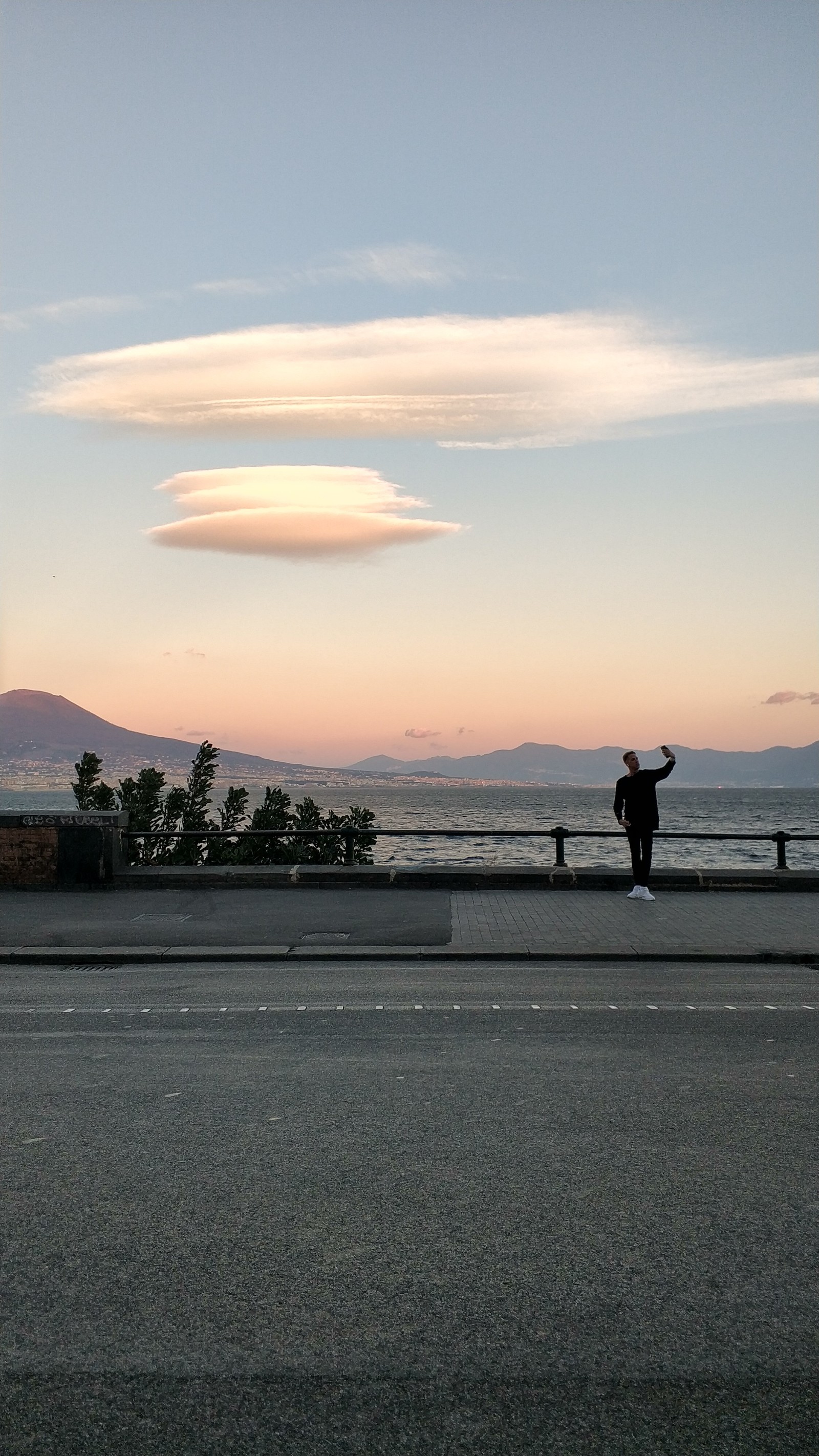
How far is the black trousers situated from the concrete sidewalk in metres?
0.37

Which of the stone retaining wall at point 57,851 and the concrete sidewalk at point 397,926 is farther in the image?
the stone retaining wall at point 57,851

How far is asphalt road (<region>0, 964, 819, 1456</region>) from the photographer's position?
352 centimetres

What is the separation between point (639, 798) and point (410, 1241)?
13.0m

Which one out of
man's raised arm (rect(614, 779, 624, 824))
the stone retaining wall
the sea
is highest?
man's raised arm (rect(614, 779, 624, 824))

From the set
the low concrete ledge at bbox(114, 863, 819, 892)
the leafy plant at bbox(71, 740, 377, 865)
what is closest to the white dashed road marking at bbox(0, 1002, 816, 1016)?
the low concrete ledge at bbox(114, 863, 819, 892)


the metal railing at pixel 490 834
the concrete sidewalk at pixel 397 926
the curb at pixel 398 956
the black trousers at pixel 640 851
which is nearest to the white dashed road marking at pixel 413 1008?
the curb at pixel 398 956

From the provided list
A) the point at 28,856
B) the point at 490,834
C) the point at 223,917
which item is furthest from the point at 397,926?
the point at 28,856

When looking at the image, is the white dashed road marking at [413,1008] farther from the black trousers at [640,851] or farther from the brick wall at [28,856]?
the brick wall at [28,856]

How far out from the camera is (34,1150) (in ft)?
19.2

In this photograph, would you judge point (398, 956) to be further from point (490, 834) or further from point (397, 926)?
point (490, 834)

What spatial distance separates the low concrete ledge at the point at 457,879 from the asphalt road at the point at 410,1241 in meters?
9.59

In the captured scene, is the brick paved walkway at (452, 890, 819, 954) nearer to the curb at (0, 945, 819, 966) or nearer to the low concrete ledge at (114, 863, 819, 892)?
the curb at (0, 945, 819, 966)

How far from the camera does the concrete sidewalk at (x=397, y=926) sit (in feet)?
42.4

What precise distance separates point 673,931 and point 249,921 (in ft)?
16.5
